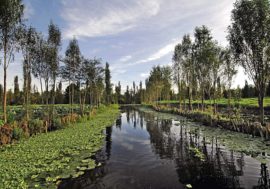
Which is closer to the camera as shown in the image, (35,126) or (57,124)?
(35,126)

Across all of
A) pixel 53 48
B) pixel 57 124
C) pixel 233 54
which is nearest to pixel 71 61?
pixel 53 48

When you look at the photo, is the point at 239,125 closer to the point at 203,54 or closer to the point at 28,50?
the point at 203,54

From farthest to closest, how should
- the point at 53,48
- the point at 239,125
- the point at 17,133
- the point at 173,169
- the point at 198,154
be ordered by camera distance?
the point at 53,48, the point at 239,125, the point at 17,133, the point at 198,154, the point at 173,169

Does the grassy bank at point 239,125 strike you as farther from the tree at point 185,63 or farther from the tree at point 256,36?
the tree at point 185,63

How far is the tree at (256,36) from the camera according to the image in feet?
52.6

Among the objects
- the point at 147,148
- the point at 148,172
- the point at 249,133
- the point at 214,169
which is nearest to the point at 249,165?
the point at 214,169

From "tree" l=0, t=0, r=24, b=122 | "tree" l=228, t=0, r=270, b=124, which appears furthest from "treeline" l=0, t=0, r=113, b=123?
"tree" l=228, t=0, r=270, b=124

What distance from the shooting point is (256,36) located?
1655 centimetres

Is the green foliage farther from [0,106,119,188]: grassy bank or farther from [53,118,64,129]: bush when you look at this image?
[0,106,119,188]: grassy bank

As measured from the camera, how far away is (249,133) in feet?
49.1

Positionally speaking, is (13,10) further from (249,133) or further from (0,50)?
(249,133)

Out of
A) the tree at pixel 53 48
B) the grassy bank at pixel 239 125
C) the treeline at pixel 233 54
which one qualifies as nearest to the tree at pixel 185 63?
the treeline at pixel 233 54

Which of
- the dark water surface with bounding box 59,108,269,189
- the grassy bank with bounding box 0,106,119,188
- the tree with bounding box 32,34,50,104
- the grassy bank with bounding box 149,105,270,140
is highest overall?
the tree with bounding box 32,34,50,104

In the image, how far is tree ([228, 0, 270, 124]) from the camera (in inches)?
632
